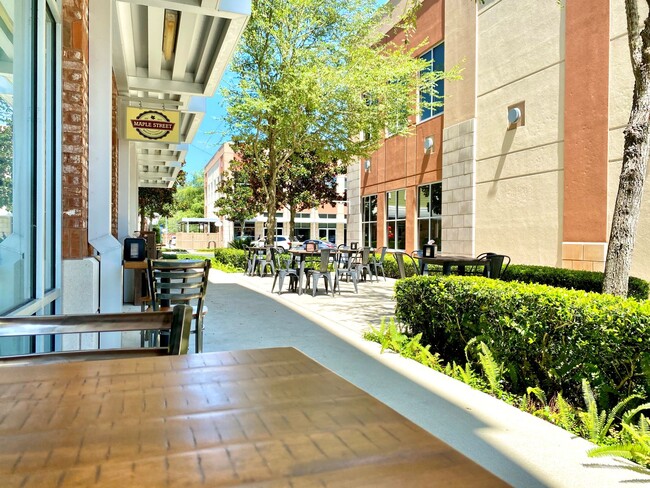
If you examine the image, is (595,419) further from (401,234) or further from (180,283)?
(401,234)

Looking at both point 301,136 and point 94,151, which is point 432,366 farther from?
point 301,136

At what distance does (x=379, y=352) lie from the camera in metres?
5.41

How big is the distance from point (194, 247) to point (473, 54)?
39320 millimetres

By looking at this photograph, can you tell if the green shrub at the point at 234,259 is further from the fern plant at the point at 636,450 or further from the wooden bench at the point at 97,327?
the wooden bench at the point at 97,327

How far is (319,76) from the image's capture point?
13.0 m

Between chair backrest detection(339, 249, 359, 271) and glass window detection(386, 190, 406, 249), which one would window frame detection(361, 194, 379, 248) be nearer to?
glass window detection(386, 190, 406, 249)

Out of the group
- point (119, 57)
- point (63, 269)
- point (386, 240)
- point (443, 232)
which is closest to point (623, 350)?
point (63, 269)

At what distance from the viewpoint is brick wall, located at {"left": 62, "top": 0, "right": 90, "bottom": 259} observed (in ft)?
12.9

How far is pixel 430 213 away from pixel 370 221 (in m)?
4.41

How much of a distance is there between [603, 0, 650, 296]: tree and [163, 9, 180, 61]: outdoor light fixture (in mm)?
5254

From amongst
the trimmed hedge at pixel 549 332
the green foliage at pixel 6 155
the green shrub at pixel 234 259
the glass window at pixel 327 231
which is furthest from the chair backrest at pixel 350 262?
the glass window at pixel 327 231

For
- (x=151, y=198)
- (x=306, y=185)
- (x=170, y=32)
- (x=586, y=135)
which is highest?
(x=306, y=185)

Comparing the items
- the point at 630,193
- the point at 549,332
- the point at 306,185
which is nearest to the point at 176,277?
the point at 549,332

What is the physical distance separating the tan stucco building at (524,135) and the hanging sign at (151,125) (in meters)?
7.42
